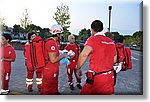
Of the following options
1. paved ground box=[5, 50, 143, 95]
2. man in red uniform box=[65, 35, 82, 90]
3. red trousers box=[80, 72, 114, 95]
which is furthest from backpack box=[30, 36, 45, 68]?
red trousers box=[80, 72, 114, 95]

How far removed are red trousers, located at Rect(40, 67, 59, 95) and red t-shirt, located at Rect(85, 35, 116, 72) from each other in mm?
392

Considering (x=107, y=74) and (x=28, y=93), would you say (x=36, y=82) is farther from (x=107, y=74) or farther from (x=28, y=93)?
(x=107, y=74)

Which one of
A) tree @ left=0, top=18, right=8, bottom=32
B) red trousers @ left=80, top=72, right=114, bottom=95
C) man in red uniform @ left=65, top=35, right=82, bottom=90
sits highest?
tree @ left=0, top=18, right=8, bottom=32

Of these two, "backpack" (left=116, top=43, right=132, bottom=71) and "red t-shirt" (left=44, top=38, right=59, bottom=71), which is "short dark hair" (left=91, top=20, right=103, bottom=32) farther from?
"red t-shirt" (left=44, top=38, right=59, bottom=71)

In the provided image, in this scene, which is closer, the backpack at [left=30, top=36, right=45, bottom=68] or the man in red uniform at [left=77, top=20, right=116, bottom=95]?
the man in red uniform at [left=77, top=20, right=116, bottom=95]

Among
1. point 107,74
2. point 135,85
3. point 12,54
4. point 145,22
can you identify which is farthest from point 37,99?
point 145,22

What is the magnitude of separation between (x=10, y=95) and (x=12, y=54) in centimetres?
41

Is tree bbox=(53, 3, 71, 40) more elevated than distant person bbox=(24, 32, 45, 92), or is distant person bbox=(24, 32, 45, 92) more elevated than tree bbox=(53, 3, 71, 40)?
tree bbox=(53, 3, 71, 40)

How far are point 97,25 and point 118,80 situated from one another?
0.59 metres

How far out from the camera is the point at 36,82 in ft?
9.19

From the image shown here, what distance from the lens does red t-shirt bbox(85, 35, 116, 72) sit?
2.61 m

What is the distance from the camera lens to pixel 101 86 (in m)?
2.70

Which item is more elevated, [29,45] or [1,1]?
[1,1]

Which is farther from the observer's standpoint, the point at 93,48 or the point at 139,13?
the point at 139,13
